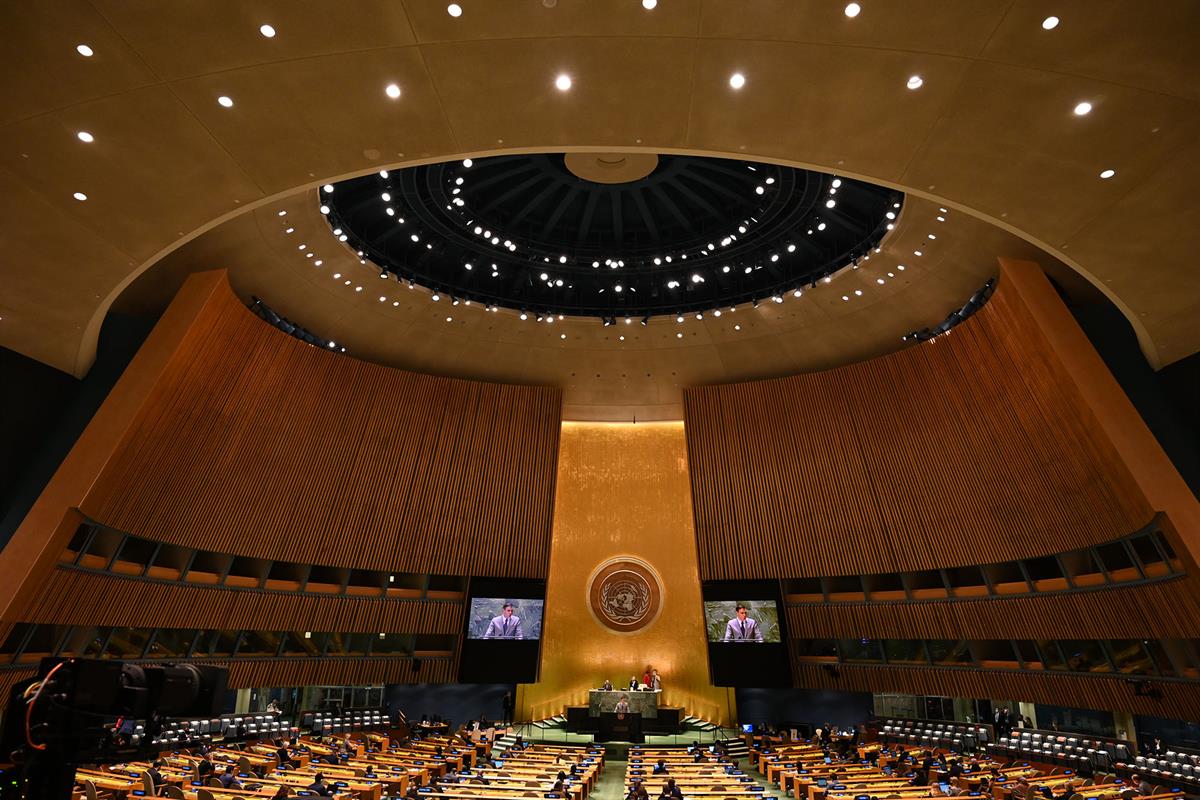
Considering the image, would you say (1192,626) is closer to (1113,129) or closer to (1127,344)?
(1127,344)

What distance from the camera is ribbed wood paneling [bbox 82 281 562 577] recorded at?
13.4 metres

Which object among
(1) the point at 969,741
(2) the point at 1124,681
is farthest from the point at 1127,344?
(1) the point at 969,741

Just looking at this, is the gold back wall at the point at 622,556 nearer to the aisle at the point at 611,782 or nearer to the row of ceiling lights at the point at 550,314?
the aisle at the point at 611,782

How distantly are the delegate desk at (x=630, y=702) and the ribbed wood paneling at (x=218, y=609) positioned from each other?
4.17 metres

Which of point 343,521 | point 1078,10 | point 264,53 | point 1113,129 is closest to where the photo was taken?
point 1078,10

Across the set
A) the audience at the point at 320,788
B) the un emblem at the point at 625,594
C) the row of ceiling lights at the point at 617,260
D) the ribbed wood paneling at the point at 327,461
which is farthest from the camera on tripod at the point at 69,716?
the un emblem at the point at 625,594

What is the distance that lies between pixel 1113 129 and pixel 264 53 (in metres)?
9.16

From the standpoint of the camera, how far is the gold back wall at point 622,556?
20984 mm

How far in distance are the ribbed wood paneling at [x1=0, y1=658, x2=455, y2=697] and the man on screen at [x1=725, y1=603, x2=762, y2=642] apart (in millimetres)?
7293

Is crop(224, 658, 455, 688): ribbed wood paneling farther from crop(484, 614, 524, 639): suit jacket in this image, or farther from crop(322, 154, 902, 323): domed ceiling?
crop(322, 154, 902, 323): domed ceiling

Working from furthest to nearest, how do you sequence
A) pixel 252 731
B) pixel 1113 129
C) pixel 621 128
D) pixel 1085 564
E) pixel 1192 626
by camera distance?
pixel 252 731 → pixel 1085 564 → pixel 1192 626 → pixel 621 128 → pixel 1113 129

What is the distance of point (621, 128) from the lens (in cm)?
862

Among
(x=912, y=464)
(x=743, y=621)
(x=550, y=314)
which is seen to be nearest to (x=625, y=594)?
(x=743, y=621)

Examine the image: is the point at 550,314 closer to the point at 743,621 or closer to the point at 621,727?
the point at 743,621
